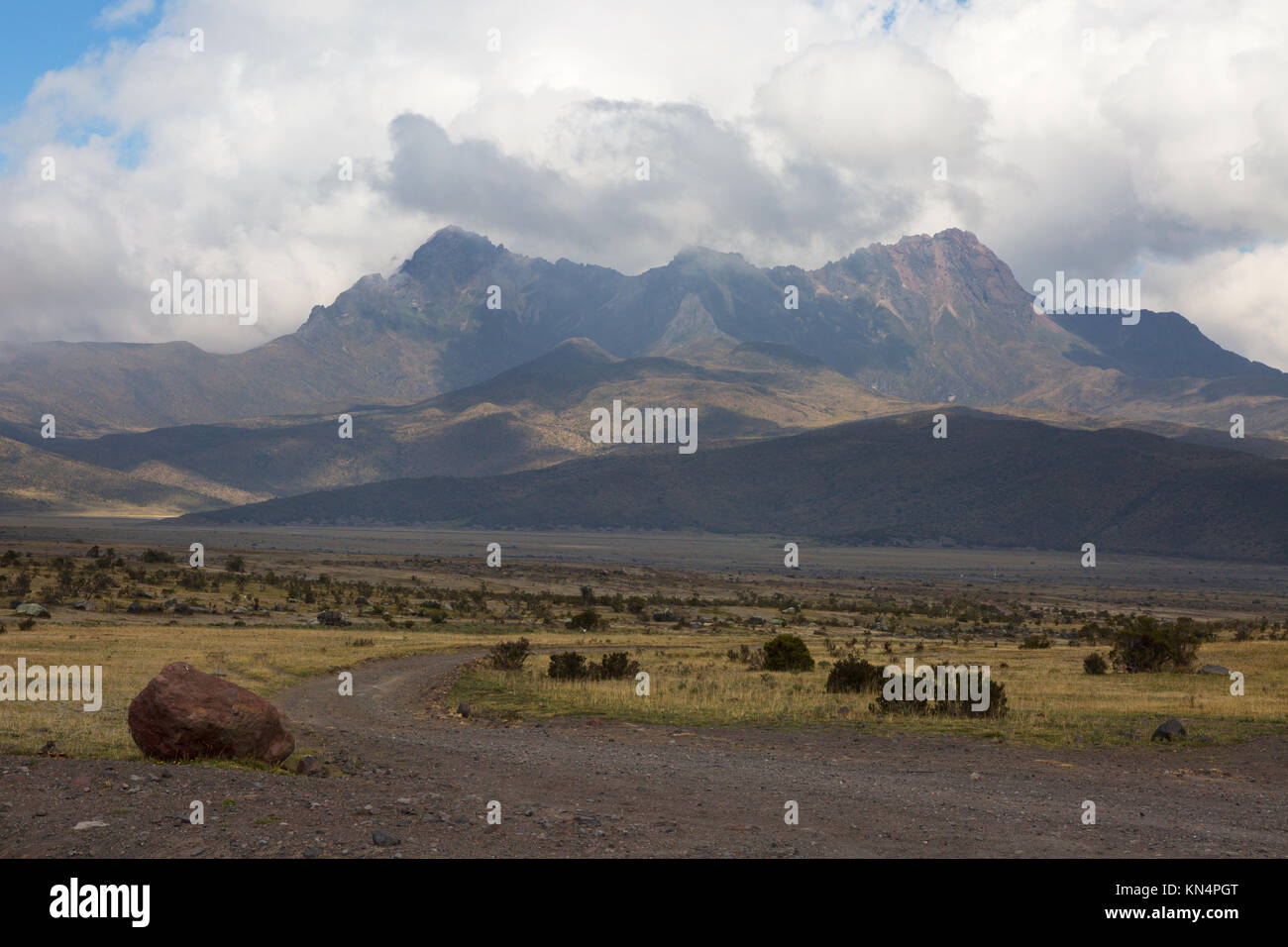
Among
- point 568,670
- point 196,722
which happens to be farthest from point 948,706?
point 196,722

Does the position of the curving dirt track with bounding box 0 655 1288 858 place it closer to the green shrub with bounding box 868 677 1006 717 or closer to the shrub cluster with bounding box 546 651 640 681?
the green shrub with bounding box 868 677 1006 717

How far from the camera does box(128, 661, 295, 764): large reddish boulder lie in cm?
1291

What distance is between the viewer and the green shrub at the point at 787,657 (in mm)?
30953

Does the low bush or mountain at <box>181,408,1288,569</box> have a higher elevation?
mountain at <box>181,408,1288,569</box>

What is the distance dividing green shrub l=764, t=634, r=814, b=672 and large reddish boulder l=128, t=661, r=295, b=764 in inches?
775

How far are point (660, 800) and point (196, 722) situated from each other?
18.7 feet

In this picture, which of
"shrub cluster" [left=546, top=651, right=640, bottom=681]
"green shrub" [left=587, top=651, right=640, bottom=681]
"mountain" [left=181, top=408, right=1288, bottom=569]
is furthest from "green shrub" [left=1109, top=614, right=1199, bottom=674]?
"mountain" [left=181, top=408, right=1288, bottom=569]

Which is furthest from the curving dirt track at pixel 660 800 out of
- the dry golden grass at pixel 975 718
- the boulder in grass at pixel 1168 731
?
the dry golden grass at pixel 975 718

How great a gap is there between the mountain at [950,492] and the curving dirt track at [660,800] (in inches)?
5266

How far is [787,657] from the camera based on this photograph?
31328 millimetres

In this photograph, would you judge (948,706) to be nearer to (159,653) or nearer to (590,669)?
(590,669)

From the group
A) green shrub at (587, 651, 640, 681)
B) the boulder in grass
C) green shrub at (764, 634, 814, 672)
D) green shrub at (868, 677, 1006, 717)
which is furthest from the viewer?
green shrub at (764, 634, 814, 672)
